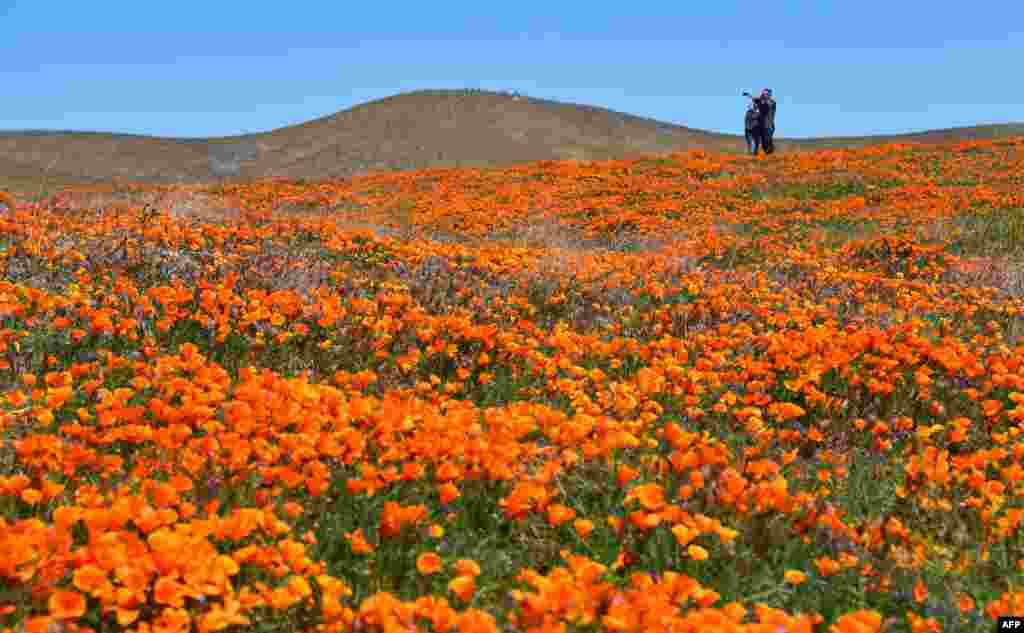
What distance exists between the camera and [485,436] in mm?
4711

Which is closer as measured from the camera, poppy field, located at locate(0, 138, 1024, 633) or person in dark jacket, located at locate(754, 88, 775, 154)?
poppy field, located at locate(0, 138, 1024, 633)

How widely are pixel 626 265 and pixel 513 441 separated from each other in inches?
282

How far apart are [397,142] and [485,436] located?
5660 cm

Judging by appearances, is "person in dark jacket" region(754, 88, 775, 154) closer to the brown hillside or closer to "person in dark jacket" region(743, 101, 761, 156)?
"person in dark jacket" region(743, 101, 761, 156)

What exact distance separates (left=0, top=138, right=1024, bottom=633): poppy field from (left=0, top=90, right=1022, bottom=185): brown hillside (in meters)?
43.5

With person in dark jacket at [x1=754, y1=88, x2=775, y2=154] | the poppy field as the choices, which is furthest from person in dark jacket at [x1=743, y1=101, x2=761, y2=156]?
the poppy field

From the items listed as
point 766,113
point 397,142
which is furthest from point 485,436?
point 397,142

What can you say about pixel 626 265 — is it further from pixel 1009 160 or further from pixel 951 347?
pixel 1009 160

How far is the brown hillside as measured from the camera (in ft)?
182

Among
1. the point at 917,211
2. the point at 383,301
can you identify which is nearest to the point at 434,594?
the point at 383,301

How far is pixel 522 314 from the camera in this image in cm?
873

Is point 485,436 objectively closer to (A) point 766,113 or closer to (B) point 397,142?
(A) point 766,113

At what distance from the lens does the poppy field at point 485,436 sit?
10.2 ft

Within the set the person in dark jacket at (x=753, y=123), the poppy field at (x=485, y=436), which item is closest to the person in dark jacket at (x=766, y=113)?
the person in dark jacket at (x=753, y=123)
